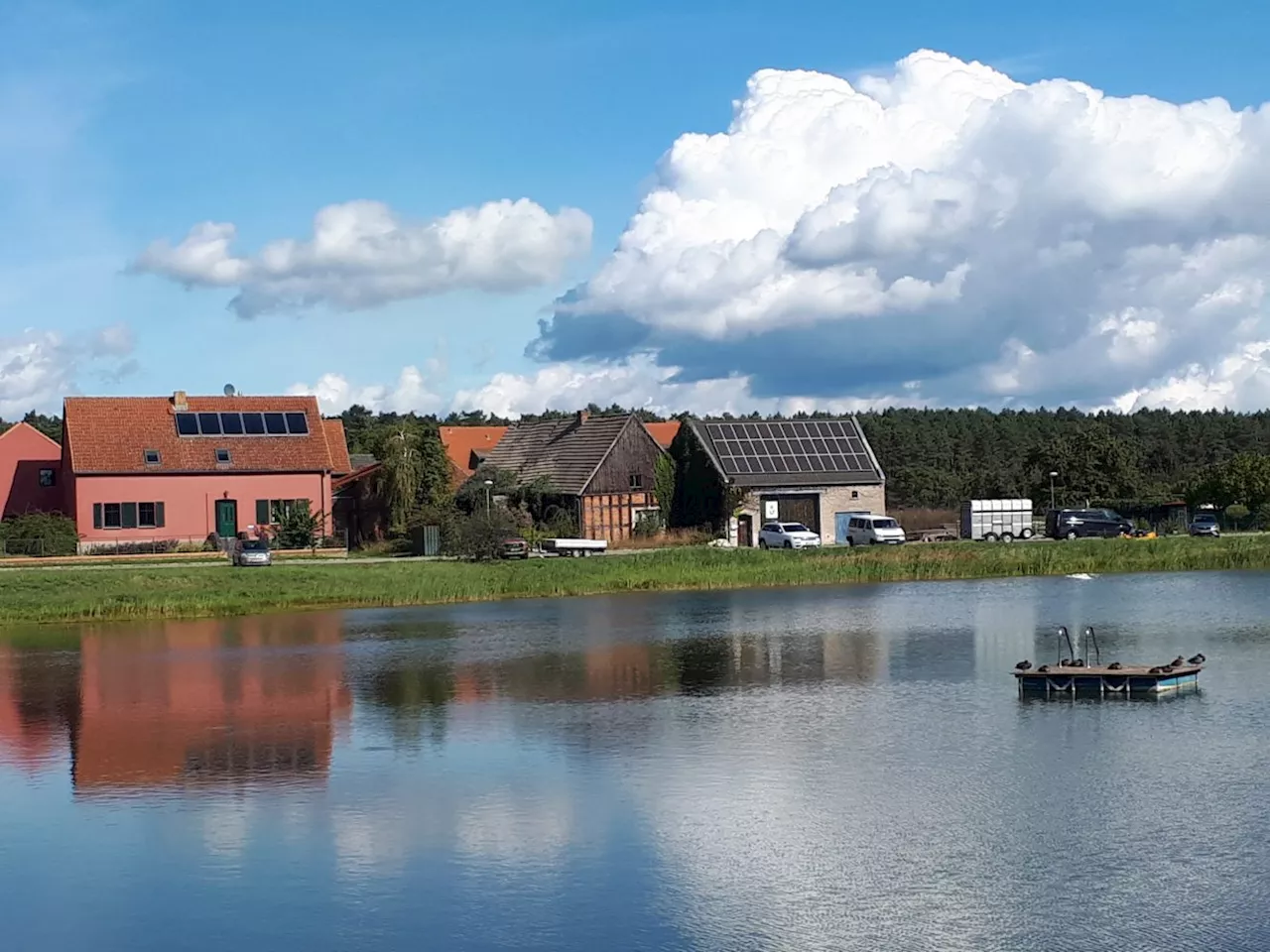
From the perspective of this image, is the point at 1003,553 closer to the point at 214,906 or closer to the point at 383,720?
the point at 383,720

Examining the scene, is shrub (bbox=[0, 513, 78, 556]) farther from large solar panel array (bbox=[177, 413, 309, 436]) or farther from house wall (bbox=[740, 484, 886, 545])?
house wall (bbox=[740, 484, 886, 545])

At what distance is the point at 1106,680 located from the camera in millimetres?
24578

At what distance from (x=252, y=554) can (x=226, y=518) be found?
10764 mm

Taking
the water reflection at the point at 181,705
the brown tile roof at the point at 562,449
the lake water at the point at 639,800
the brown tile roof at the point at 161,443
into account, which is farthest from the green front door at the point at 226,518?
the lake water at the point at 639,800

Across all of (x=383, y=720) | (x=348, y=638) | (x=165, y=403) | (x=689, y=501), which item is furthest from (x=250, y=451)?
(x=383, y=720)

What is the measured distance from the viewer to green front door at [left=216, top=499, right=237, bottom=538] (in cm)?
6200

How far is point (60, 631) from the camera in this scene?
4019 cm

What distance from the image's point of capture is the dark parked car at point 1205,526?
204 ft

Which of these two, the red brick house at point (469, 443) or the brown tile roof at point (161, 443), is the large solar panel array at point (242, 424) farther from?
the red brick house at point (469, 443)

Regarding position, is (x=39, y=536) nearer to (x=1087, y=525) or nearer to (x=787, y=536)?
(x=787, y=536)

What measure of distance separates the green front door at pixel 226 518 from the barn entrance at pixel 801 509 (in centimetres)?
2273

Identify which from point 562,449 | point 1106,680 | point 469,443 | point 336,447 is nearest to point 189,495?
point 336,447

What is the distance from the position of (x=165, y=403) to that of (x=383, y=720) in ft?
141

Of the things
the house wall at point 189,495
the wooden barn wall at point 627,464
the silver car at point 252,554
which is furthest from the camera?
the wooden barn wall at point 627,464
